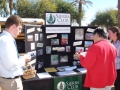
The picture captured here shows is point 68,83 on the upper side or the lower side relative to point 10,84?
lower

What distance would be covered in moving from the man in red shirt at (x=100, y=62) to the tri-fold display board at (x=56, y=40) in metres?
1.21

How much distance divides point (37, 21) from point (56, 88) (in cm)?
633

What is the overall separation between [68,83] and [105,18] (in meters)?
34.1

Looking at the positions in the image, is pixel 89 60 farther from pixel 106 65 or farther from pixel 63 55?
pixel 63 55

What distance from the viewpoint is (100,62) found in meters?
2.62

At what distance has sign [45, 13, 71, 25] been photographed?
3757 mm

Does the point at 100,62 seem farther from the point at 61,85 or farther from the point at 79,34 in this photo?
the point at 79,34

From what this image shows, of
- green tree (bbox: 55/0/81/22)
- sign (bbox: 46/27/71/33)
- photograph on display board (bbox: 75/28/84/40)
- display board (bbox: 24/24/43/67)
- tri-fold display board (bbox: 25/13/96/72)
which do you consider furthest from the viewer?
green tree (bbox: 55/0/81/22)

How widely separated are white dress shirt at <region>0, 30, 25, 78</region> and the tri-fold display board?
48.4 inches

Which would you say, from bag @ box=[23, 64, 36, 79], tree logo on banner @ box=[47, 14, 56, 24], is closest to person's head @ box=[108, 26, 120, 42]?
tree logo on banner @ box=[47, 14, 56, 24]

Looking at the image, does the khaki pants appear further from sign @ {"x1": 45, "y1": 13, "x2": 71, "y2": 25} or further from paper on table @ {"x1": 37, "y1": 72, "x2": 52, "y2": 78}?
sign @ {"x1": 45, "y1": 13, "x2": 71, "y2": 25}

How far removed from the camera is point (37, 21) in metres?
9.45

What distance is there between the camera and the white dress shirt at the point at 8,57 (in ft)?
6.89

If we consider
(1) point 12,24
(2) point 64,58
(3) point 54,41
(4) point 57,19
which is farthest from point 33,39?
(1) point 12,24
